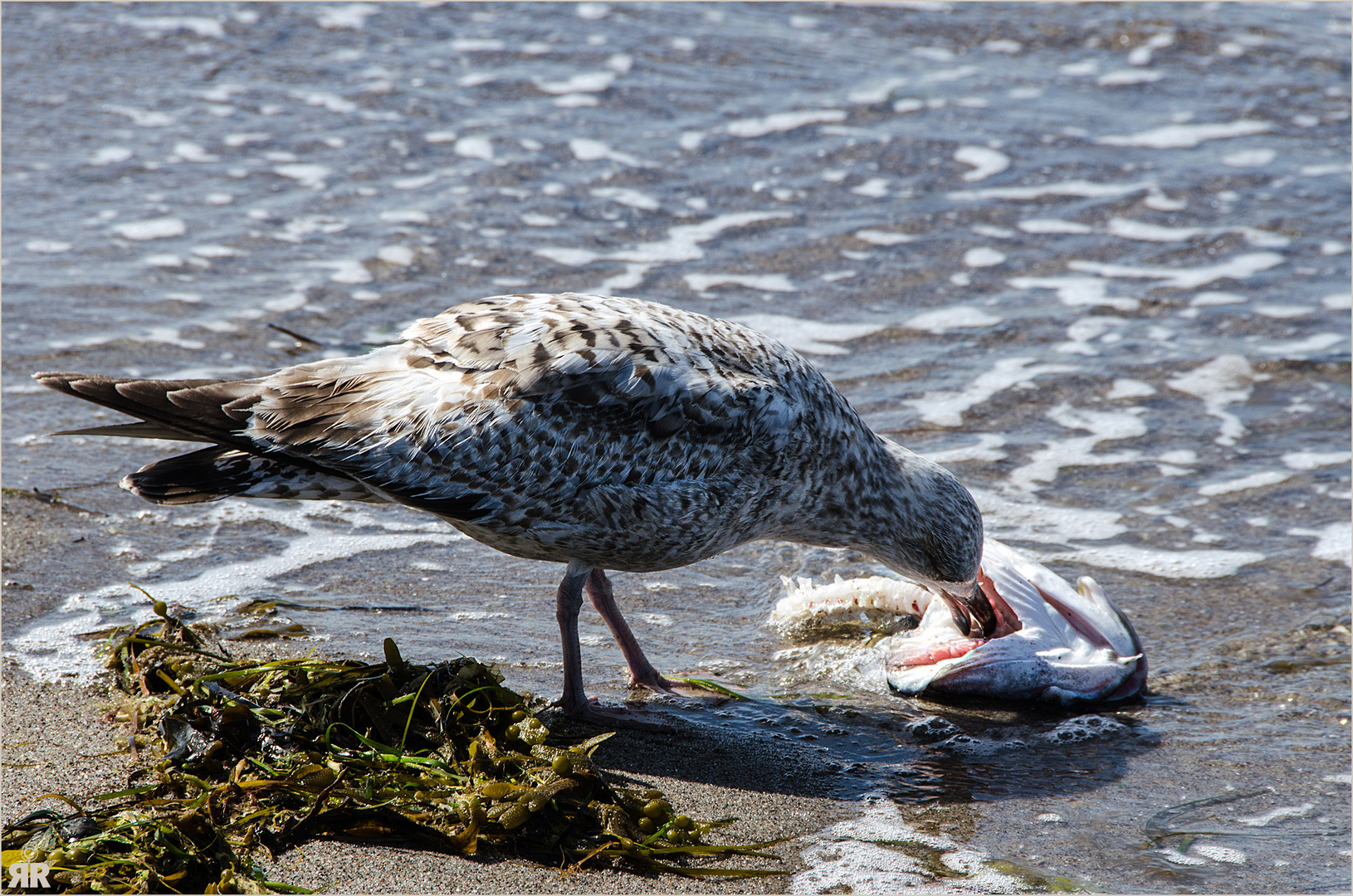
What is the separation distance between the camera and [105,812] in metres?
3.40

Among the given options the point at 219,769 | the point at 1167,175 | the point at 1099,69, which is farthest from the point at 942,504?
the point at 1099,69

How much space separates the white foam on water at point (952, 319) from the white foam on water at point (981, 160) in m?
2.35

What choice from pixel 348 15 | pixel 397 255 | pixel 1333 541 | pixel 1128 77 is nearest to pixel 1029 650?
pixel 1333 541

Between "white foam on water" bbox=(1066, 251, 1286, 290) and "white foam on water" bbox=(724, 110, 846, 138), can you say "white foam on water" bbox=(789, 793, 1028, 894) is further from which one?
"white foam on water" bbox=(724, 110, 846, 138)

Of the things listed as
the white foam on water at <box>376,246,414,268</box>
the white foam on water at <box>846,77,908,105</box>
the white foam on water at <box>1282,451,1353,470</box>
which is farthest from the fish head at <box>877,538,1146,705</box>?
the white foam on water at <box>846,77,908,105</box>

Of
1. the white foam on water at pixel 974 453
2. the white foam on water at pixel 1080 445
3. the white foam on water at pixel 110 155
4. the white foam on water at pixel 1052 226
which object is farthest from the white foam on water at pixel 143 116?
the white foam on water at pixel 1080 445

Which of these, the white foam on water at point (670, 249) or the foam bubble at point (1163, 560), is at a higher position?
Answer: the white foam on water at point (670, 249)

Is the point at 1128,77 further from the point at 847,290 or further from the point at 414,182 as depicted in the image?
the point at 414,182

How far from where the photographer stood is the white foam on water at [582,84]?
11.6 m

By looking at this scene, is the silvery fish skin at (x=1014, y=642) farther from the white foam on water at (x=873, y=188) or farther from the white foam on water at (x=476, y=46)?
the white foam on water at (x=476, y=46)

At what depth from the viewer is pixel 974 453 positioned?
6.67 m

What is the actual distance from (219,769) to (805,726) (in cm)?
193

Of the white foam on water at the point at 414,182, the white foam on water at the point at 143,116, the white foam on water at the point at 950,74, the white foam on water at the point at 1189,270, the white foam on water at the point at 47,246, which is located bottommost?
the white foam on water at the point at 1189,270

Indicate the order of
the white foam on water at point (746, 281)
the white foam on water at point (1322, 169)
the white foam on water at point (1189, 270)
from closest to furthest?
1. the white foam on water at point (746, 281)
2. the white foam on water at point (1189, 270)
3. the white foam on water at point (1322, 169)
